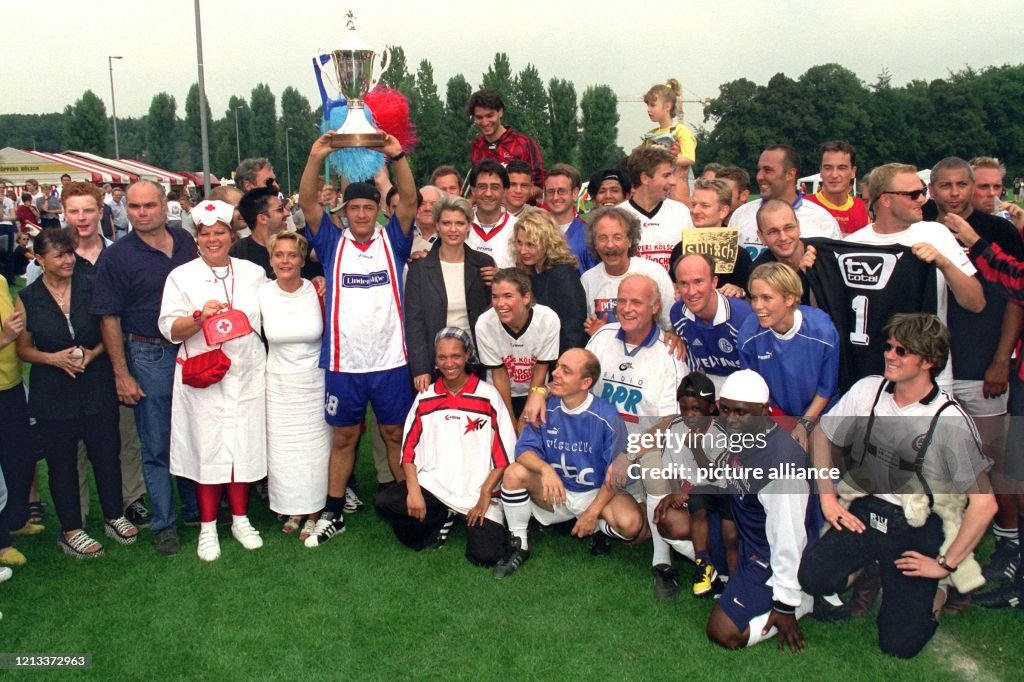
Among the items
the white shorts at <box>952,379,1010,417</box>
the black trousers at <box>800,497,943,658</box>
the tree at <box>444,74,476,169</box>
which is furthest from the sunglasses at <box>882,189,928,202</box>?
the tree at <box>444,74,476,169</box>

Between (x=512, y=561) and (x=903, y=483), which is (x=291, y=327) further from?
(x=903, y=483)

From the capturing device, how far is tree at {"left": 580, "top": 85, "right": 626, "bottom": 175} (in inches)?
2813

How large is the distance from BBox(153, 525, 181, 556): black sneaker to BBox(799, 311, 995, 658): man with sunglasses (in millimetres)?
3675

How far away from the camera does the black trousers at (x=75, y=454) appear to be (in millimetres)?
4859

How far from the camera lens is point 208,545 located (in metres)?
4.97

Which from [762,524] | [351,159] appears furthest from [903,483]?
[351,159]

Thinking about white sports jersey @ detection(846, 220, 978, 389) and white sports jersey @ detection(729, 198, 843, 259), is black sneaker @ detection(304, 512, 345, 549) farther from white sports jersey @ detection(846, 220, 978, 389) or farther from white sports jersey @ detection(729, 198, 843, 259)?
white sports jersey @ detection(846, 220, 978, 389)

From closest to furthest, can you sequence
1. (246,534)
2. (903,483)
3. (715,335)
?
(903,483) < (715,335) < (246,534)

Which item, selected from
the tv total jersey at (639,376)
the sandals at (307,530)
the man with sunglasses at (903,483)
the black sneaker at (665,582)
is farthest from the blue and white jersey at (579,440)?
the sandals at (307,530)

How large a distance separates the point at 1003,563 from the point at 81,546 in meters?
5.38

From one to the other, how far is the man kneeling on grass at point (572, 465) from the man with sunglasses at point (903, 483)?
112cm

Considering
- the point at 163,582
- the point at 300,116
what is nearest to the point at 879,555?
the point at 163,582

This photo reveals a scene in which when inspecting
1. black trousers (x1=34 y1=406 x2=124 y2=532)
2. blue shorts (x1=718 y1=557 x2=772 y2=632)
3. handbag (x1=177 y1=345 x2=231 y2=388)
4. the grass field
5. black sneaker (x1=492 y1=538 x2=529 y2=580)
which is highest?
handbag (x1=177 y1=345 x2=231 y2=388)

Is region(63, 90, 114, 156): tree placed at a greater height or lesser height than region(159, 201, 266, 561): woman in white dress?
greater
